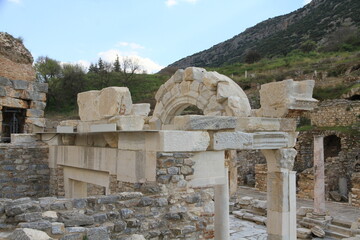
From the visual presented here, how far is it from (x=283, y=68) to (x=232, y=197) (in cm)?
2412

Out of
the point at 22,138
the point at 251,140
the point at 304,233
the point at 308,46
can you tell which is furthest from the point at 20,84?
the point at 308,46

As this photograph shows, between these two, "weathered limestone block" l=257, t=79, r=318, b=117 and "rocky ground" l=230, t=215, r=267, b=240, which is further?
"rocky ground" l=230, t=215, r=267, b=240

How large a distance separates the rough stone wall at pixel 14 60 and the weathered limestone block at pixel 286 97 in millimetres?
7606

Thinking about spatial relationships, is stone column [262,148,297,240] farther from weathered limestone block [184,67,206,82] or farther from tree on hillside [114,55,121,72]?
tree on hillside [114,55,121,72]

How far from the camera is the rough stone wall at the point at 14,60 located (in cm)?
1025

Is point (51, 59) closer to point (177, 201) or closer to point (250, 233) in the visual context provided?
point (250, 233)

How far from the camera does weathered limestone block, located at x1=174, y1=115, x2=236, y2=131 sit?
5.45m

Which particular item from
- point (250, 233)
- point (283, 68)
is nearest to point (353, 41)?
point (283, 68)

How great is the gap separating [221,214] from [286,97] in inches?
124

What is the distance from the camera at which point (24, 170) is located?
7.98m

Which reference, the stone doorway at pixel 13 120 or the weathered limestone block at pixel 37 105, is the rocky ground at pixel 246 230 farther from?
the stone doorway at pixel 13 120

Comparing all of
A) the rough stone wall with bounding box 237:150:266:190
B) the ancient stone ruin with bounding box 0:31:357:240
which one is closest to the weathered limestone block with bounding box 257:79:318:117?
the ancient stone ruin with bounding box 0:31:357:240

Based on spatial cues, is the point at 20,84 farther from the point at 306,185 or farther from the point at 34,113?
the point at 306,185

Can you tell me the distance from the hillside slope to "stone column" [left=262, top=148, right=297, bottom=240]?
42234mm
